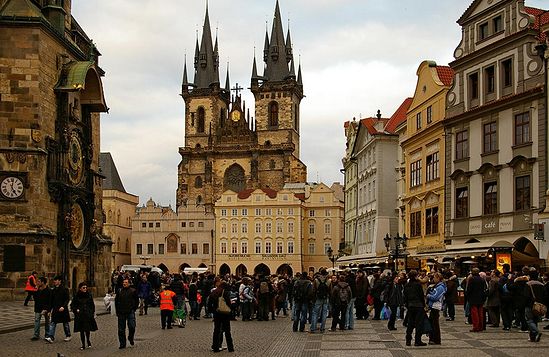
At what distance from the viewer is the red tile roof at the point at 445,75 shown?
4634 centimetres

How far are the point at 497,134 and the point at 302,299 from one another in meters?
17.7

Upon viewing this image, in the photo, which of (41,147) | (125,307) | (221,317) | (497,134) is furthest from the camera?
(497,134)

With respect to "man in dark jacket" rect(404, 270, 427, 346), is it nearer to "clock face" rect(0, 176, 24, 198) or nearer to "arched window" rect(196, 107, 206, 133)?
"clock face" rect(0, 176, 24, 198)

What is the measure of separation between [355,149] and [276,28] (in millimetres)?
65870

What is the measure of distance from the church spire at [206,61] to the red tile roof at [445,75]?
273ft

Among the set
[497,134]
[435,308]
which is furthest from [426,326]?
[497,134]

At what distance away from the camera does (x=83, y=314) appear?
19.0 m

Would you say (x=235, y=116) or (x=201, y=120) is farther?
(x=201, y=120)

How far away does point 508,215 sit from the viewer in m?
36.8

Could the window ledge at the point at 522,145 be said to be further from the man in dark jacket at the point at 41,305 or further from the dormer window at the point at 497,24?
the man in dark jacket at the point at 41,305

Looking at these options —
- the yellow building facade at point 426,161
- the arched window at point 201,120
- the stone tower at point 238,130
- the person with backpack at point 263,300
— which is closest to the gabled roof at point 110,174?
the stone tower at point 238,130

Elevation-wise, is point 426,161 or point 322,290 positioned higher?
point 426,161

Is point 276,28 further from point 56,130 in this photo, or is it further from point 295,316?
point 295,316

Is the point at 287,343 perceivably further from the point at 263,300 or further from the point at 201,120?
the point at 201,120
